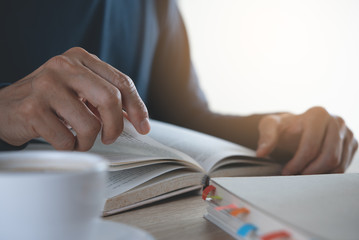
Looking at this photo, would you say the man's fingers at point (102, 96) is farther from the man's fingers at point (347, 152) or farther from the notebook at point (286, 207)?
the man's fingers at point (347, 152)

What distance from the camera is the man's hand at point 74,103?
507mm

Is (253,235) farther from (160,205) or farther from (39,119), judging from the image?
(39,119)

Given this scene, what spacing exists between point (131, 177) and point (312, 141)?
1.50 feet

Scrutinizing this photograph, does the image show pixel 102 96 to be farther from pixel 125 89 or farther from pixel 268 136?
pixel 268 136

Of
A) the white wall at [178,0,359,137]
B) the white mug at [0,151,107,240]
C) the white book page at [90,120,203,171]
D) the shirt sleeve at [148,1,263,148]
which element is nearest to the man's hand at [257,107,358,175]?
the white book page at [90,120,203,171]

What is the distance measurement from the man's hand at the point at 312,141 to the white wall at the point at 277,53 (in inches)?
53.6

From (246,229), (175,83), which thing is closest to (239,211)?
(246,229)

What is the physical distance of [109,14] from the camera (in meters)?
1.36

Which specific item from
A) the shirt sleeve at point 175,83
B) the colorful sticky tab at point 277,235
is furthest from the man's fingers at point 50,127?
the shirt sleeve at point 175,83

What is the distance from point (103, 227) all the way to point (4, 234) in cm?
10

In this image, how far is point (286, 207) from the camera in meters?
0.38

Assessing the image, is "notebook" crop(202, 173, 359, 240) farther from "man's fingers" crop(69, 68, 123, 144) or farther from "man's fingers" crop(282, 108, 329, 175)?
"man's fingers" crop(282, 108, 329, 175)

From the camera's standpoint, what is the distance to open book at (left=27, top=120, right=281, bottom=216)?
53cm

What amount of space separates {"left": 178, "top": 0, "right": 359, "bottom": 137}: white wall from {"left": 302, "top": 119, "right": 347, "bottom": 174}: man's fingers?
140 centimetres
